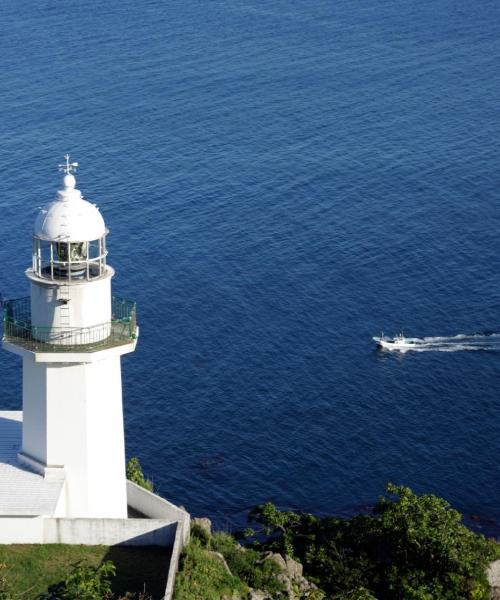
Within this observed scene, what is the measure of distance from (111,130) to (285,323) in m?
46.6

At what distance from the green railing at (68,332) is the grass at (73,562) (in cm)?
709

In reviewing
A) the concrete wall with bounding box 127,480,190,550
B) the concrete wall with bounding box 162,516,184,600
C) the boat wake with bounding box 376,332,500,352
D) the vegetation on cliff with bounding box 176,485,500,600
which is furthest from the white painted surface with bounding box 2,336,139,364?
the boat wake with bounding box 376,332,500,352

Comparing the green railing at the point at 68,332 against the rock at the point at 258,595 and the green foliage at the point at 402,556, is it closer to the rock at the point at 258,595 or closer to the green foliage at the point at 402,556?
the rock at the point at 258,595

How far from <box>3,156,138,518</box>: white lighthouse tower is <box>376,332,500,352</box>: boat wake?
184ft

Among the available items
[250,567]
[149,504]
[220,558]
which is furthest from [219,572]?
[149,504]

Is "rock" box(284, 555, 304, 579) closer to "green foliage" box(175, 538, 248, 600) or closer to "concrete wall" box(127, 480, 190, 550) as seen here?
"green foliage" box(175, 538, 248, 600)

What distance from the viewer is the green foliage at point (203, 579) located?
41688mm

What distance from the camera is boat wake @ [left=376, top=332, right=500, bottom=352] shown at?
99938 mm

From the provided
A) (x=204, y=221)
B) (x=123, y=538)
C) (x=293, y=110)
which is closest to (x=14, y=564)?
(x=123, y=538)

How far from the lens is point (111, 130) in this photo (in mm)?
138500

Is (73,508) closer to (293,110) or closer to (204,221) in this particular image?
(204,221)

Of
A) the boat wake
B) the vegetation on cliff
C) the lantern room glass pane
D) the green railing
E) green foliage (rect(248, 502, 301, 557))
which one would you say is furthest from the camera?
the boat wake

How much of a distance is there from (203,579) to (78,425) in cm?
725

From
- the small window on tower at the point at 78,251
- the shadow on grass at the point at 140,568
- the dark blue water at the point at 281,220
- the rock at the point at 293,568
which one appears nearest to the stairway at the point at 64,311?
the small window on tower at the point at 78,251
